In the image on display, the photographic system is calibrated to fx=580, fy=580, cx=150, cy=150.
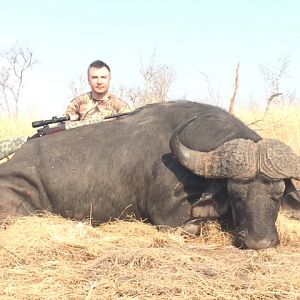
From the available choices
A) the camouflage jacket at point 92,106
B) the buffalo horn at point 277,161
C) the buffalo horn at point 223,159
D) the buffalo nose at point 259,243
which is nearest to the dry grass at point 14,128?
the camouflage jacket at point 92,106

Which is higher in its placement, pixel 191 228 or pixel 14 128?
pixel 191 228

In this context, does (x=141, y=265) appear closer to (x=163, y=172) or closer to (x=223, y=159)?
(x=223, y=159)

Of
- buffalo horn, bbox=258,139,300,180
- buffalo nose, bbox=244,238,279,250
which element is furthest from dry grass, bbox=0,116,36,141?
buffalo nose, bbox=244,238,279,250

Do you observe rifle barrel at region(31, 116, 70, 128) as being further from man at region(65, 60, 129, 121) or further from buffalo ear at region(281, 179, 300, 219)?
buffalo ear at region(281, 179, 300, 219)

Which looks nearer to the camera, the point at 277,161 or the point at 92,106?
the point at 277,161

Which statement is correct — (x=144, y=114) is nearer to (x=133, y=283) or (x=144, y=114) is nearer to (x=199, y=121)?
(x=199, y=121)

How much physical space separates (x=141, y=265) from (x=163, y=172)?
5.78 ft

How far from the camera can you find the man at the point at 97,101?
26.5 feet

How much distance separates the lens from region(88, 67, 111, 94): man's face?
8.07 m

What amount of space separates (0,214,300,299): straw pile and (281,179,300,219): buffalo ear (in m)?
0.13

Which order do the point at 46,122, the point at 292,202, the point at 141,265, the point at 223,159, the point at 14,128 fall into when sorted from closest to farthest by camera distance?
the point at 141,265 → the point at 223,159 → the point at 292,202 → the point at 46,122 → the point at 14,128

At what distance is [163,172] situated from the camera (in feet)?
18.0

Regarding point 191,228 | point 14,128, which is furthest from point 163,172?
point 14,128

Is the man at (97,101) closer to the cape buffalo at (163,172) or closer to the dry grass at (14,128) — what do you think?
the cape buffalo at (163,172)
